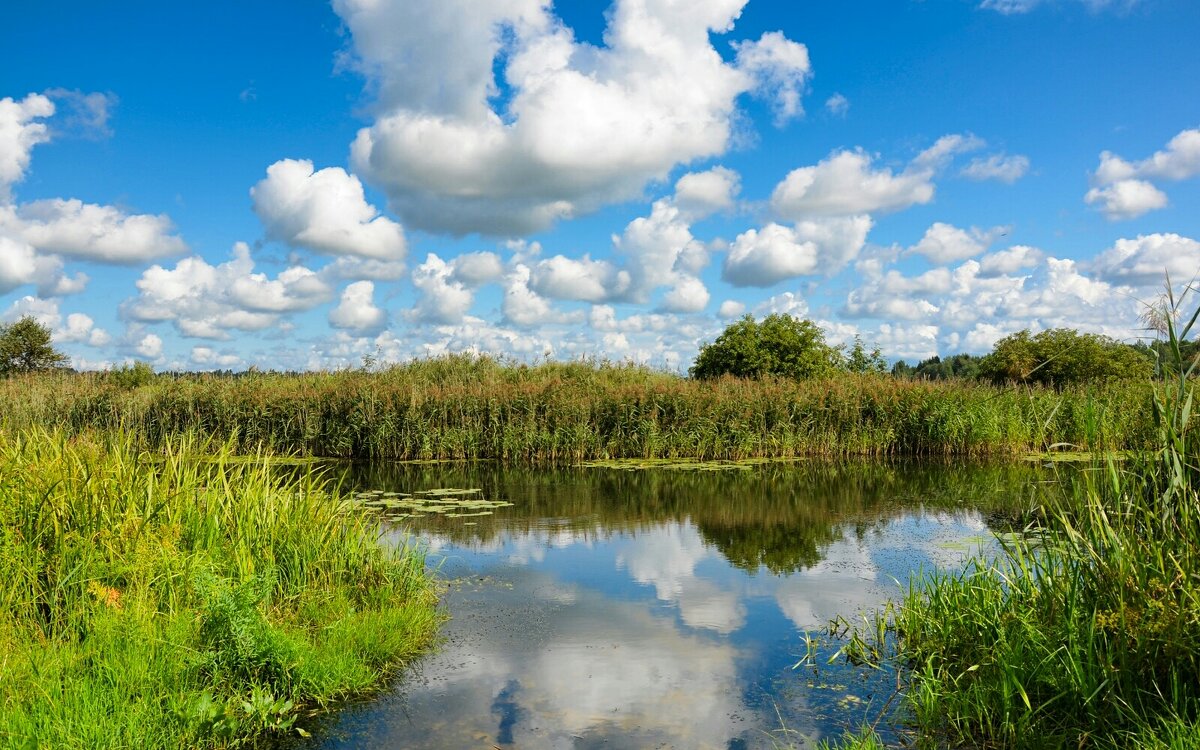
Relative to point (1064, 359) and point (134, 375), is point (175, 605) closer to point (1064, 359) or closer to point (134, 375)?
point (134, 375)

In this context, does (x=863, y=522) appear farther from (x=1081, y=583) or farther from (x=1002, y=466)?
(x=1002, y=466)

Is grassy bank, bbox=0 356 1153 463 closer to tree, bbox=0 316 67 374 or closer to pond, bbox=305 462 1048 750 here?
pond, bbox=305 462 1048 750

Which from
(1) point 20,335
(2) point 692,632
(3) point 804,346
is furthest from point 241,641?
(1) point 20,335

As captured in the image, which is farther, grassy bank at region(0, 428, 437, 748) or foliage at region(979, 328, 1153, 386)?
foliage at region(979, 328, 1153, 386)

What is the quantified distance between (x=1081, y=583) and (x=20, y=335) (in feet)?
160

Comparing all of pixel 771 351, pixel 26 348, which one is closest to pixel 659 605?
pixel 771 351

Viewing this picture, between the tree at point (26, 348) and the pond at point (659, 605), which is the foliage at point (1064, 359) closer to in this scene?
the pond at point (659, 605)

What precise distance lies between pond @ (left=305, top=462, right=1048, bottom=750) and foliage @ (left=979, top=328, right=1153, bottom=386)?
18.5 m

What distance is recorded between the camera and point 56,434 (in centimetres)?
767

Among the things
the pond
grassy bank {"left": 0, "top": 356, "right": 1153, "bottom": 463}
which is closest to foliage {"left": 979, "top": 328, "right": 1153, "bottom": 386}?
grassy bank {"left": 0, "top": 356, "right": 1153, "bottom": 463}

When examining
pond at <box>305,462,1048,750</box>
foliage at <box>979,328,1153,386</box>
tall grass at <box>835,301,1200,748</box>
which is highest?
foliage at <box>979,328,1153,386</box>

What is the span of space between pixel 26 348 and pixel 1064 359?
164 feet

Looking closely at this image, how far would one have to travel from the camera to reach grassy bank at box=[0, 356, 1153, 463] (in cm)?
2270

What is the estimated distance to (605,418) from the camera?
2294 cm
